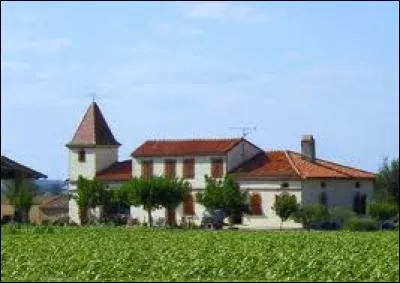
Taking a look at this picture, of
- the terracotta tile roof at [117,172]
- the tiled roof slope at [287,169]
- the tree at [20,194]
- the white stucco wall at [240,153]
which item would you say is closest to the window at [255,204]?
the tiled roof slope at [287,169]

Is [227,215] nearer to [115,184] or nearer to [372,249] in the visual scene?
[115,184]

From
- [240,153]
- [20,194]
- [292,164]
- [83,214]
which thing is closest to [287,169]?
[292,164]

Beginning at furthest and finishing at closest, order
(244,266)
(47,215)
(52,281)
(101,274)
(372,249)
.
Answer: (47,215), (372,249), (244,266), (101,274), (52,281)

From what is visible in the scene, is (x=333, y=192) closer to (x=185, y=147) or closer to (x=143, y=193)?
(x=185, y=147)

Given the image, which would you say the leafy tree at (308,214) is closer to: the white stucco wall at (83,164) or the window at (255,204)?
the window at (255,204)

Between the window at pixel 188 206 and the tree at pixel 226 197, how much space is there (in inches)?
104

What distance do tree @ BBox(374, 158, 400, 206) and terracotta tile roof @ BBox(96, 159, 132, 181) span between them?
17.0 m

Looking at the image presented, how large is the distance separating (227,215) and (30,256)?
38.4 meters

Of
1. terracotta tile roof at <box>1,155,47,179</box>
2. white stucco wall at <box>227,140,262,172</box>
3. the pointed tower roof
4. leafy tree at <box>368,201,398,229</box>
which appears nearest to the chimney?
white stucco wall at <box>227,140,262,172</box>

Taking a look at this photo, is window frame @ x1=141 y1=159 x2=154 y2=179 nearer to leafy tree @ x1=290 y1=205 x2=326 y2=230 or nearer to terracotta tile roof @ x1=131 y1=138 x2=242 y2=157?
terracotta tile roof @ x1=131 y1=138 x2=242 y2=157

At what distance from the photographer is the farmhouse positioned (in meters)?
61.1

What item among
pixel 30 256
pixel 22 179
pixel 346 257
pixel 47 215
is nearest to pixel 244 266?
pixel 346 257

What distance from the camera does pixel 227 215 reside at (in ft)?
200

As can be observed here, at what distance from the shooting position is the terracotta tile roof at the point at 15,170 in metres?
35.2
